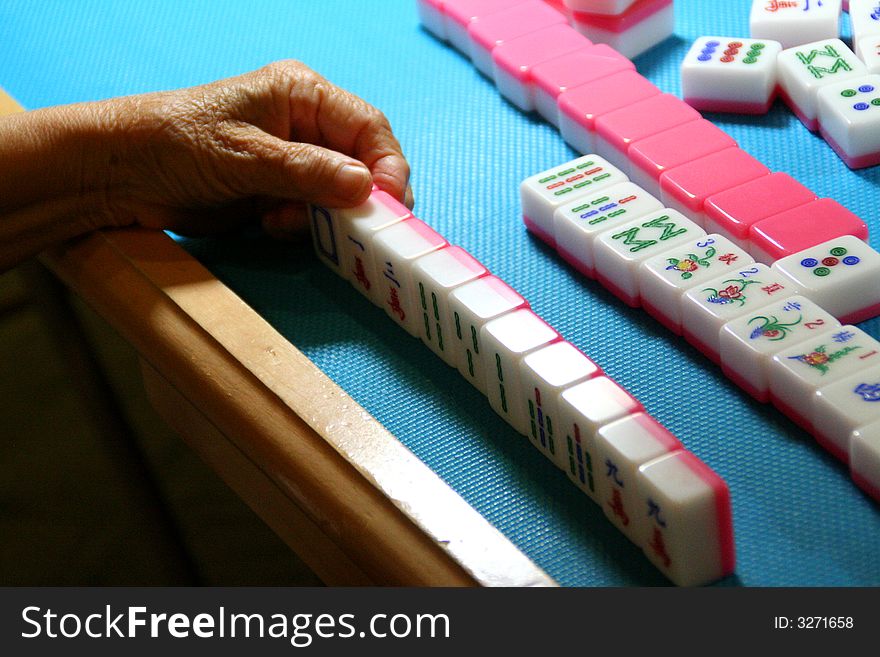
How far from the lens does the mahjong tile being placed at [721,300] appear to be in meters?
1.15

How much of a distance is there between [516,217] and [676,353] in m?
0.31

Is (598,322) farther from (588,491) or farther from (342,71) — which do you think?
(342,71)

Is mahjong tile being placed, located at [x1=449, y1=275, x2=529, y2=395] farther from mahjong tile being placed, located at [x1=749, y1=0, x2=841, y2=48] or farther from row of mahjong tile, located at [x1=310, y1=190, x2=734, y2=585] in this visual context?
mahjong tile being placed, located at [x1=749, y1=0, x2=841, y2=48]

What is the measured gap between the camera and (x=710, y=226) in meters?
1.31

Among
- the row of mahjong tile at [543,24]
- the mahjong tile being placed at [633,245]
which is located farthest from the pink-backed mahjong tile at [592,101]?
the mahjong tile being placed at [633,245]

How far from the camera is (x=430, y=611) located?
2.98 ft

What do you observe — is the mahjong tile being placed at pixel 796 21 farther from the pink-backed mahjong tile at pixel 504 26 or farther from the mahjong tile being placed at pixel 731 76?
the pink-backed mahjong tile at pixel 504 26

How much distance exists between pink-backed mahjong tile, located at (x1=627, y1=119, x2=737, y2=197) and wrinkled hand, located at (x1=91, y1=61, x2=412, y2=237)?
0.89 feet

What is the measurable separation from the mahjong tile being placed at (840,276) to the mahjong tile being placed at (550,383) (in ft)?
0.87

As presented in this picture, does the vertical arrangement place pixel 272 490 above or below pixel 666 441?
below

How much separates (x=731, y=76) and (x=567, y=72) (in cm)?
21

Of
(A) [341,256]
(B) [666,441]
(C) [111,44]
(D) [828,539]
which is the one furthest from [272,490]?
(C) [111,44]

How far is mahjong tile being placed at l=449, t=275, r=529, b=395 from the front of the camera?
1.14m

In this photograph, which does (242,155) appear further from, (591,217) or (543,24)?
(543,24)
